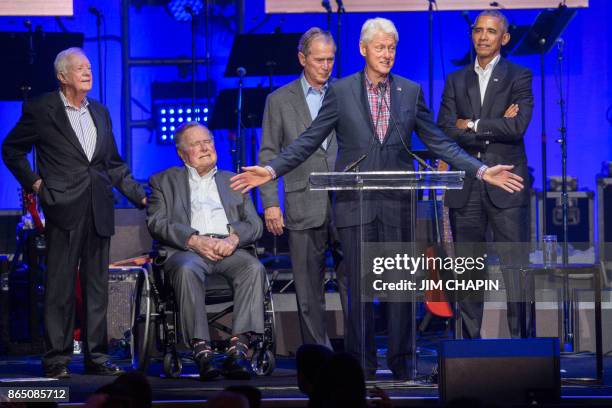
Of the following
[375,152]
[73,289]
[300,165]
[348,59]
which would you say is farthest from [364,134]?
[348,59]

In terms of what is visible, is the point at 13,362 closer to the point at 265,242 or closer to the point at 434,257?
the point at 265,242

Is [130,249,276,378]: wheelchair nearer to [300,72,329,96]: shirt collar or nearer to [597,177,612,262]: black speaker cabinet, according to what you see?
[300,72,329,96]: shirt collar

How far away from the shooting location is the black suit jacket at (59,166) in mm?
5125

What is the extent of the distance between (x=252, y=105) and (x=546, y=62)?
134 inches

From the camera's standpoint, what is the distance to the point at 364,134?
15.0 feet

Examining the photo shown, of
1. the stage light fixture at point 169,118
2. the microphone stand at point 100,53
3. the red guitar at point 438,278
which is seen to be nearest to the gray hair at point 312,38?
the red guitar at point 438,278

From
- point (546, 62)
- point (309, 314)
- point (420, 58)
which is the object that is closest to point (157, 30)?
point (420, 58)

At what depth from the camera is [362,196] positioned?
4.29 m

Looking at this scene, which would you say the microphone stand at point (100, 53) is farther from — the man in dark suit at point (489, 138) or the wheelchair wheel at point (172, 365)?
the man in dark suit at point (489, 138)

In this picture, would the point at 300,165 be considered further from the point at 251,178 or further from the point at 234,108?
the point at 234,108

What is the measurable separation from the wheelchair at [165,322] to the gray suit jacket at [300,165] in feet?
1.53

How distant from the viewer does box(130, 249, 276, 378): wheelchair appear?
502 centimetres

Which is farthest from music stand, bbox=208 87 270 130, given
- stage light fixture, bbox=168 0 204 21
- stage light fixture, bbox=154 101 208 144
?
stage light fixture, bbox=168 0 204 21

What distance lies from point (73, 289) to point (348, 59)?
497cm
